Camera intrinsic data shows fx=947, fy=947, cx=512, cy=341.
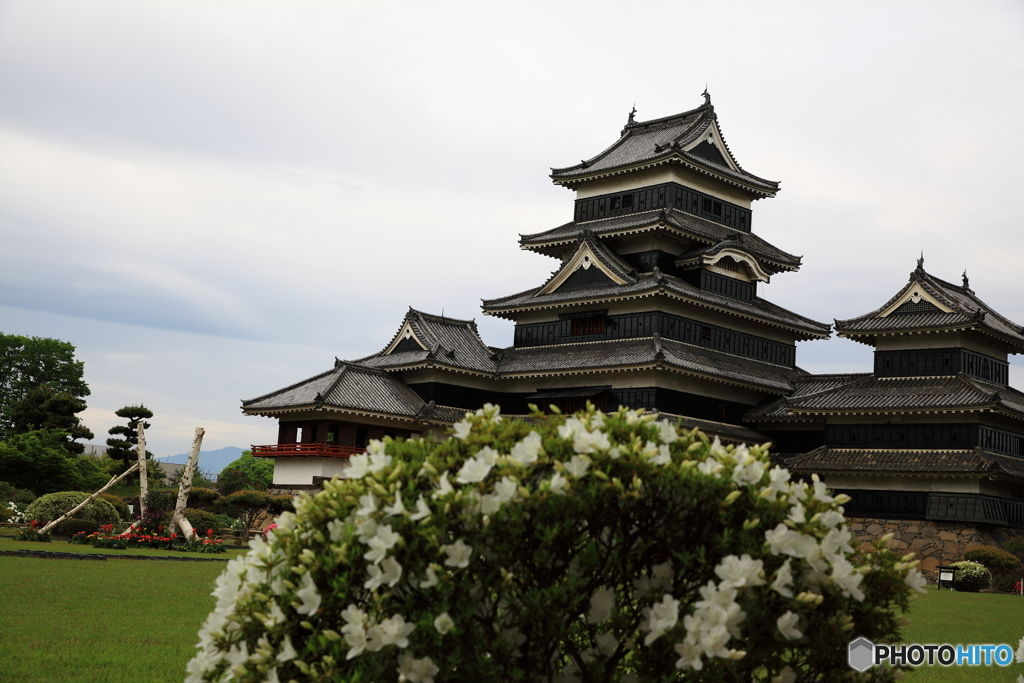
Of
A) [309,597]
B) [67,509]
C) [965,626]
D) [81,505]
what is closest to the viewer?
[309,597]

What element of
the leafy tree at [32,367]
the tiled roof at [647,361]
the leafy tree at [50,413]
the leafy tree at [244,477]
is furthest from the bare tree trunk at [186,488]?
the leafy tree at [32,367]

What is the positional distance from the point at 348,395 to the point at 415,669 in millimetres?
39090

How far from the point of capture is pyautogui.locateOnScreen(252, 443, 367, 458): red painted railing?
43.5 m

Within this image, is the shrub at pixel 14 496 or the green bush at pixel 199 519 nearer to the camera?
the green bush at pixel 199 519

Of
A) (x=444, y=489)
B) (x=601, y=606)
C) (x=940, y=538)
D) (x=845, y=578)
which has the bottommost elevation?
(x=940, y=538)

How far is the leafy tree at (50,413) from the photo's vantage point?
6625 centimetres

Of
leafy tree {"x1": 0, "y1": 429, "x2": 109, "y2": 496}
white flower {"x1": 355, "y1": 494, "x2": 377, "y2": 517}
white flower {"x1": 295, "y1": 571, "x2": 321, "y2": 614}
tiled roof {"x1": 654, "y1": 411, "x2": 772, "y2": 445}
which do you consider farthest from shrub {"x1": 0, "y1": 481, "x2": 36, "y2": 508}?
white flower {"x1": 355, "y1": 494, "x2": 377, "y2": 517}

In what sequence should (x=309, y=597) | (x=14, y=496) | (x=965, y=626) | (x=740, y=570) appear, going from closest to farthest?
1. (x=740, y=570)
2. (x=309, y=597)
3. (x=965, y=626)
4. (x=14, y=496)

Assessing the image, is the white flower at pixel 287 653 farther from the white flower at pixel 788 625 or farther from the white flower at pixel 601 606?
the white flower at pixel 788 625

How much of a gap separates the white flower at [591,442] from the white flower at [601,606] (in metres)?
1.06

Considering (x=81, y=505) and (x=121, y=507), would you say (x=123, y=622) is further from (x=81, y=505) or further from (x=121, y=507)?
(x=121, y=507)

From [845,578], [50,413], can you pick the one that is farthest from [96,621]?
[50,413]

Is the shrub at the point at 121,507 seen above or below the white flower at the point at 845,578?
below

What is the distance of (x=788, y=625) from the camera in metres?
5.87
